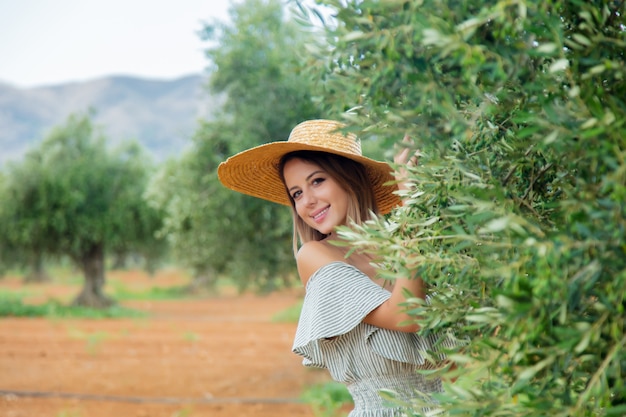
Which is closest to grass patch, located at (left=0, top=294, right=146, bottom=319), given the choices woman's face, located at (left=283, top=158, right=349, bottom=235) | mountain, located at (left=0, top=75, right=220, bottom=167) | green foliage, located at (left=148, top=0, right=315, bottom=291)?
green foliage, located at (left=148, top=0, right=315, bottom=291)

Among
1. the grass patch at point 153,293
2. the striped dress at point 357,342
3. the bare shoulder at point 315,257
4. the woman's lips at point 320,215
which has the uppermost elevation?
the woman's lips at point 320,215

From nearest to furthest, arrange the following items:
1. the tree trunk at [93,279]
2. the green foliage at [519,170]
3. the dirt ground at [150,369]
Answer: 1. the green foliage at [519,170]
2. the dirt ground at [150,369]
3. the tree trunk at [93,279]

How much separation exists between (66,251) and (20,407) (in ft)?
44.5

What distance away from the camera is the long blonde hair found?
9.66 ft

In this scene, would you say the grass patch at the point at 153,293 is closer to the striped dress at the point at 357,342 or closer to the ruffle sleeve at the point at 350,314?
the striped dress at the point at 357,342

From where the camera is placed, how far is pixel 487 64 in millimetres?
1190

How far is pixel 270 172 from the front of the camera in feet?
10.5

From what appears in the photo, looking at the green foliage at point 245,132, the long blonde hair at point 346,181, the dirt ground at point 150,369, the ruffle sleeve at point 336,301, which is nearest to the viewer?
the ruffle sleeve at point 336,301

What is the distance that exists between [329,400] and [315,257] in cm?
706

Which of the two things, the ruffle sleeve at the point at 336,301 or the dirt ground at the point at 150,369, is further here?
the dirt ground at the point at 150,369

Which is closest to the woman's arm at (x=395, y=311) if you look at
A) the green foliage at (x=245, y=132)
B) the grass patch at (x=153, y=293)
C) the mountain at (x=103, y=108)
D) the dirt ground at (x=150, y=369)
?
the green foliage at (x=245, y=132)

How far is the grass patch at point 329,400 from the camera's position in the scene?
29.4 ft

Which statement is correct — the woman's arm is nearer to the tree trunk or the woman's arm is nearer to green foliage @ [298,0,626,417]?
green foliage @ [298,0,626,417]

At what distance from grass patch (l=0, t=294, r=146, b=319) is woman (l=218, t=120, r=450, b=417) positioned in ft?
71.9
